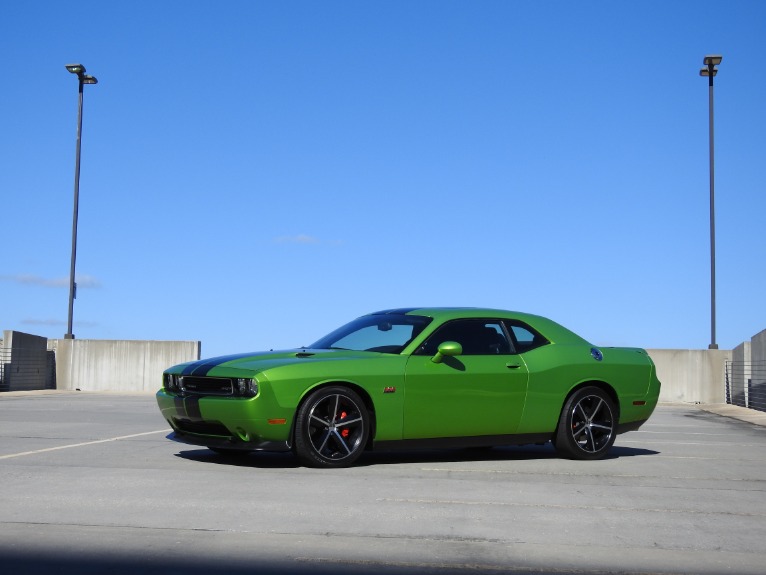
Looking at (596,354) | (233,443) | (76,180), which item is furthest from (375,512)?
(76,180)

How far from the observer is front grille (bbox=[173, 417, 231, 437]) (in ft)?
30.7

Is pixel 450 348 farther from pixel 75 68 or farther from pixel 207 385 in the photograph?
pixel 75 68

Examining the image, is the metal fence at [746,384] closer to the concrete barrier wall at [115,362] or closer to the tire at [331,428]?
the concrete barrier wall at [115,362]

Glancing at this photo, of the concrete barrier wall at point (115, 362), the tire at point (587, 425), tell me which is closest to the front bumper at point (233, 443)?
the tire at point (587, 425)

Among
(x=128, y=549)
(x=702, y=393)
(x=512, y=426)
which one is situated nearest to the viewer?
(x=128, y=549)

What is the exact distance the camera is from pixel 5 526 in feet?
19.5

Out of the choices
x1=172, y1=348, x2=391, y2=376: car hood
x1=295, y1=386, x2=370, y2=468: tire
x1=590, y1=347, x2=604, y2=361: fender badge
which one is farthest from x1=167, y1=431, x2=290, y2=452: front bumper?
x1=590, y1=347, x2=604, y2=361: fender badge

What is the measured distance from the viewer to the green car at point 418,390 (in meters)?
9.16

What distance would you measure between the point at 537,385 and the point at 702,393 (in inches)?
840

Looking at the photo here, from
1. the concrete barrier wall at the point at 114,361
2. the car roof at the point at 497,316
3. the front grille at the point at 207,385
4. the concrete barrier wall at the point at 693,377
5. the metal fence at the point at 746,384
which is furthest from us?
the concrete barrier wall at the point at 114,361

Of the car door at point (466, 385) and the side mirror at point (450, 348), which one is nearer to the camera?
the side mirror at point (450, 348)

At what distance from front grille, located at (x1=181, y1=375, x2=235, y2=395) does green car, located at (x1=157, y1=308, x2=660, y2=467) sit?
0.04 ft

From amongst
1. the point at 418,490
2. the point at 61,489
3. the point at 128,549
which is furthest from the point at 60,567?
the point at 418,490

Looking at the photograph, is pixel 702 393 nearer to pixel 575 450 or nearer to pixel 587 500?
pixel 575 450
